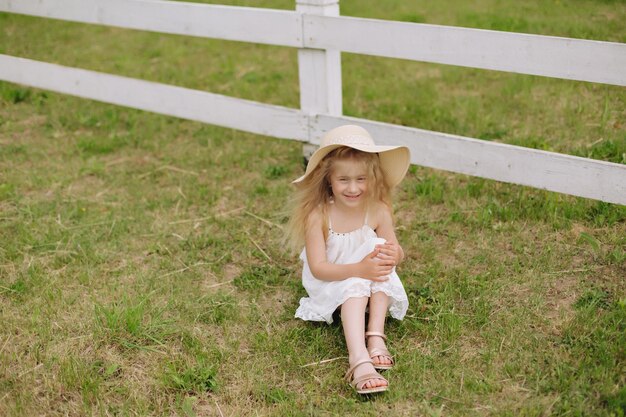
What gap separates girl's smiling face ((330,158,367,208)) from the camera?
3324 millimetres

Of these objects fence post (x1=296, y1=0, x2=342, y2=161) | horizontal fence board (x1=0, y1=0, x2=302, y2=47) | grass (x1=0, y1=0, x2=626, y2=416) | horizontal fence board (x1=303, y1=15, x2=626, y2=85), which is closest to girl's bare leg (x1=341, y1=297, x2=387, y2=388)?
grass (x1=0, y1=0, x2=626, y2=416)

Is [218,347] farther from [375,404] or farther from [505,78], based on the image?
[505,78]

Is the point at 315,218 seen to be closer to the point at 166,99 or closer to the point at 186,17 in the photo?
the point at 186,17

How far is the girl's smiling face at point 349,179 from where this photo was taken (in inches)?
131

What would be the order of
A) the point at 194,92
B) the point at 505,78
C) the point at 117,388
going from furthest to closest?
the point at 505,78 → the point at 194,92 → the point at 117,388

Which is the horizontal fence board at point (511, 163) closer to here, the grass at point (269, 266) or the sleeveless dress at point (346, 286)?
the grass at point (269, 266)

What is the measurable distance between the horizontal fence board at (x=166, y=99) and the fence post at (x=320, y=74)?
0.49 ft

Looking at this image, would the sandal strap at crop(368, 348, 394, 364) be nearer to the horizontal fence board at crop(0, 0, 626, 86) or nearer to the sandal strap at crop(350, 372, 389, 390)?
the sandal strap at crop(350, 372, 389, 390)

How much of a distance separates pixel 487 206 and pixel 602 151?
103cm

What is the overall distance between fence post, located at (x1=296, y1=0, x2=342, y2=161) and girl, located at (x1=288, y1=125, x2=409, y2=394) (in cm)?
141

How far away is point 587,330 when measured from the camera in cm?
323

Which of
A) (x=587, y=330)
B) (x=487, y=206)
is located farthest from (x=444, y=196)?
(x=587, y=330)

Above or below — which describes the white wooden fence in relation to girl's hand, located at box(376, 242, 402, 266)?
above

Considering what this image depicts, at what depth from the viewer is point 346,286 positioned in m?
3.30
